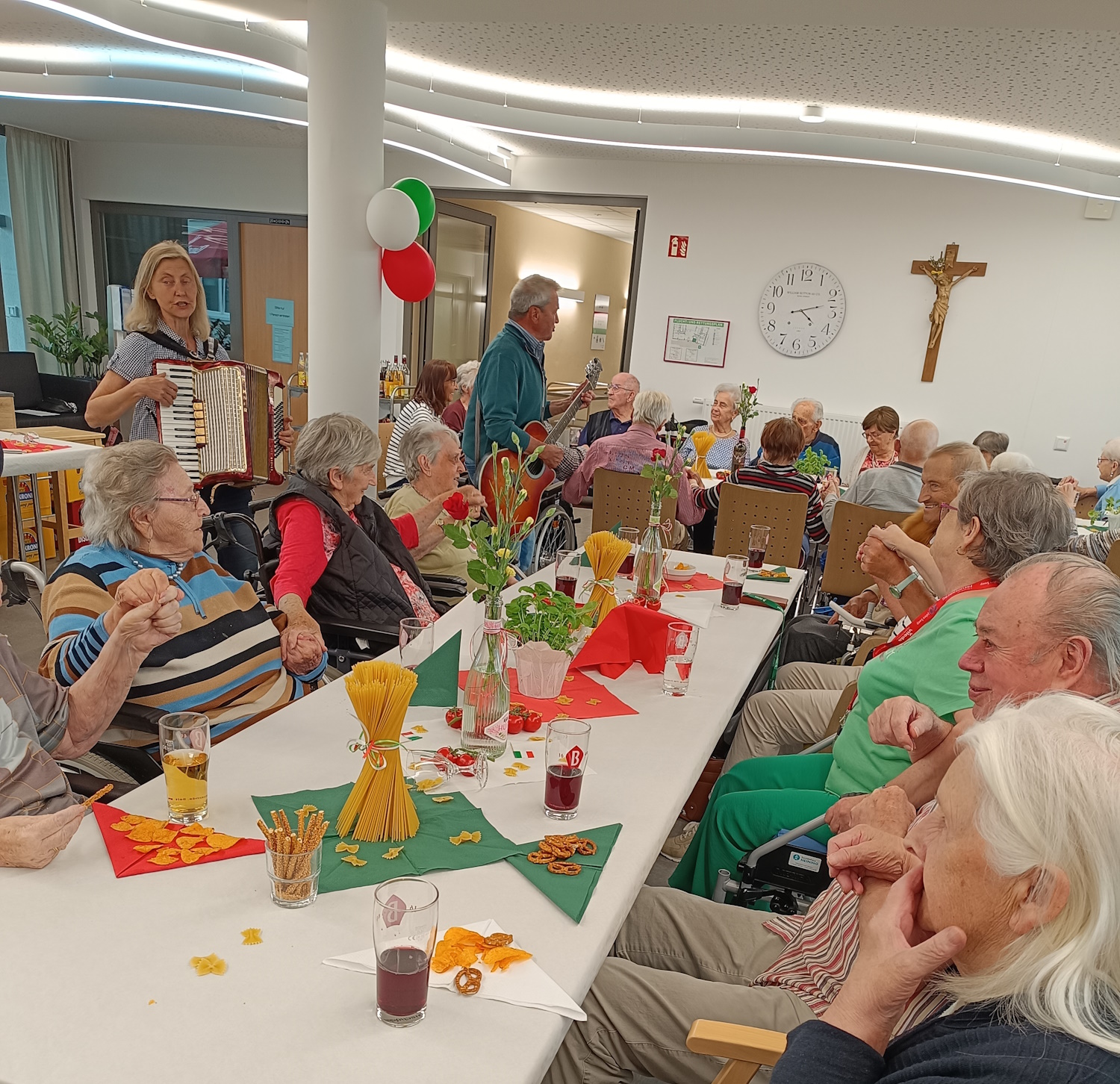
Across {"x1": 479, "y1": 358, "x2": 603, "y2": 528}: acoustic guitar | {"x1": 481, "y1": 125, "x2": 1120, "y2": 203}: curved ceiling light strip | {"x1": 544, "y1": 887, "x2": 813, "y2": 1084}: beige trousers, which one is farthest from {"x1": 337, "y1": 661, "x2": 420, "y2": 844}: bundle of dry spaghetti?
{"x1": 481, "y1": 125, "x2": 1120, "y2": 203}: curved ceiling light strip

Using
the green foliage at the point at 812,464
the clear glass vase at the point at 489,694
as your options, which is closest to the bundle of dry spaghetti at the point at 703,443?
the green foliage at the point at 812,464

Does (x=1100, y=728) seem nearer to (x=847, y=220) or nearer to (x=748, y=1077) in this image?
(x=748, y=1077)

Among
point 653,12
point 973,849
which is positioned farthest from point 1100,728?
point 653,12

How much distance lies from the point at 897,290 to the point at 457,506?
5.53m

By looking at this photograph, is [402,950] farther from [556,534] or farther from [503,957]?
[556,534]

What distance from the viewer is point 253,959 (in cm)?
118

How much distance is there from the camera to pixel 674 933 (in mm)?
1679

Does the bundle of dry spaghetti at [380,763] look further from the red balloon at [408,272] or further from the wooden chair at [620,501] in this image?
the red balloon at [408,272]

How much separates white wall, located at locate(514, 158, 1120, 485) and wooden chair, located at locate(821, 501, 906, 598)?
352 centimetres

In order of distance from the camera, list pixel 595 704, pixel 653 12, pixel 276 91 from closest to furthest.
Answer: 1. pixel 595 704
2. pixel 653 12
3. pixel 276 91

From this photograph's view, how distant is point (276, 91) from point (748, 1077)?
6.48 meters

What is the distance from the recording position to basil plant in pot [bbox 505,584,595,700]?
2055mm

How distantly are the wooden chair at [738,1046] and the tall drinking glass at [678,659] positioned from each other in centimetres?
99

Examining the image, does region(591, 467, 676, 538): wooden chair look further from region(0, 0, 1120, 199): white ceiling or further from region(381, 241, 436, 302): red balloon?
region(0, 0, 1120, 199): white ceiling
